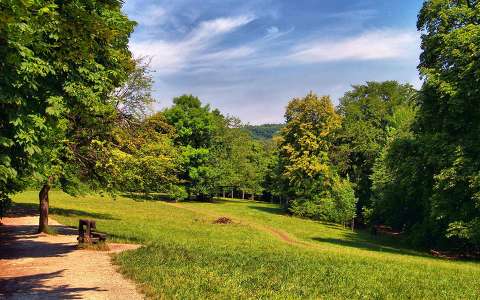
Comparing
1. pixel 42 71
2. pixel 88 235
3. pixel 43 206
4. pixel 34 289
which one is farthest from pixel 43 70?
pixel 43 206

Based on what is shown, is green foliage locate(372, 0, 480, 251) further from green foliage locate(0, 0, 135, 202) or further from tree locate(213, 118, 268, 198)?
tree locate(213, 118, 268, 198)

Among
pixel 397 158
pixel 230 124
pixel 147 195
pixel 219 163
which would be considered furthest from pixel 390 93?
pixel 147 195

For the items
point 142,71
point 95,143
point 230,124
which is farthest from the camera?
point 230,124

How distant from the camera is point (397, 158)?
34750 millimetres

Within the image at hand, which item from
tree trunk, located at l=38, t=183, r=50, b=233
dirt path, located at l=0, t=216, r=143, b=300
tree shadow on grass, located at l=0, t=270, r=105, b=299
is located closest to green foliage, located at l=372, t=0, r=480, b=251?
dirt path, located at l=0, t=216, r=143, b=300

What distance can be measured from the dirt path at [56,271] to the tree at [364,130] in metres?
45.8

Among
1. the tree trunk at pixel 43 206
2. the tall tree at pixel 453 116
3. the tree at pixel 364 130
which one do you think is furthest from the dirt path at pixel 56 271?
the tree at pixel 364 130

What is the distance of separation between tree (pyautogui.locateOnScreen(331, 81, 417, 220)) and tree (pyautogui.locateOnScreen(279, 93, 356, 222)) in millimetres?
3599

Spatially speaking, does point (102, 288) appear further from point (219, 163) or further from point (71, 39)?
point (219, 163)

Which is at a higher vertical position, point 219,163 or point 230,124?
point 230,124

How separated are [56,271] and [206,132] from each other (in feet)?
214

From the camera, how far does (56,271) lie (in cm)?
1455

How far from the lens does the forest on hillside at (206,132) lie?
11.4 meters

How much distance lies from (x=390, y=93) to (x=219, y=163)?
32199mm
